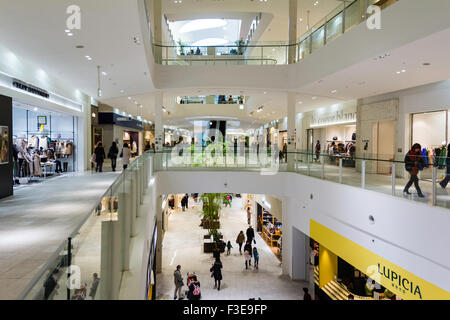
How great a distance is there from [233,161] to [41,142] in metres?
8.01

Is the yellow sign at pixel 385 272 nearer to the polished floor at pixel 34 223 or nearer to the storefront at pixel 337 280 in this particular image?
the storefront at pixel 337 280

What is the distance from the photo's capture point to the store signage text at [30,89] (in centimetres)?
880

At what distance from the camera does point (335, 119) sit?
58.1 feet

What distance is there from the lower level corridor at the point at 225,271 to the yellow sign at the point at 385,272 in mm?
3165

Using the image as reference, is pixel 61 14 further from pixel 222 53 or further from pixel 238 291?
pixel 238 291

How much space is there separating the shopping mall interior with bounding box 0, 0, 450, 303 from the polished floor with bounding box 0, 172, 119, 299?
0.12ft

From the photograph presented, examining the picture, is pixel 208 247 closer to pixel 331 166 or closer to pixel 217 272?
pixel 217 272

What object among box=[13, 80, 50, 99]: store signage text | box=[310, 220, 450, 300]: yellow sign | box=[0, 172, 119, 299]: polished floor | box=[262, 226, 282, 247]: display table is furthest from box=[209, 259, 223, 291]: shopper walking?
box=[13, 80, 50, 99]: store signage text

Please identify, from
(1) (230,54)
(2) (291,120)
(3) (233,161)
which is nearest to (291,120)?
(2) (291,120)

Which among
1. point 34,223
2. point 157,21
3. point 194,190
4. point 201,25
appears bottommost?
point 194,190

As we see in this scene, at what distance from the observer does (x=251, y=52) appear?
541 inches

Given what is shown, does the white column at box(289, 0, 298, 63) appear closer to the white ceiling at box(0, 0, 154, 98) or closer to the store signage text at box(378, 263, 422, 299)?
the white ceiling at box(0, 0, 154, 98)

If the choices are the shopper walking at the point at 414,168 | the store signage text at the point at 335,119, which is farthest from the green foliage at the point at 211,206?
the shopper walking at the point at 414,168
